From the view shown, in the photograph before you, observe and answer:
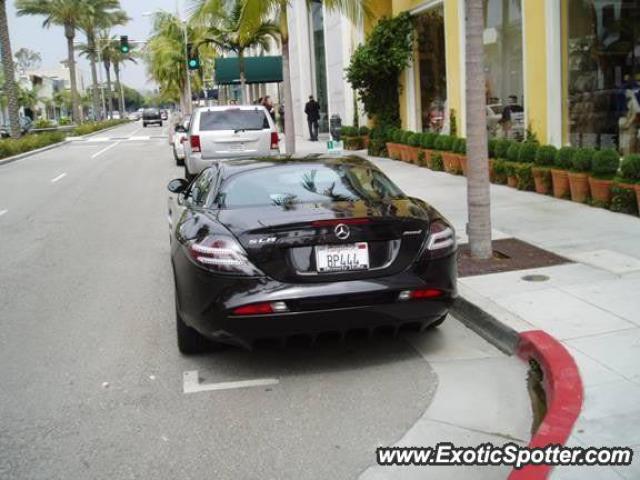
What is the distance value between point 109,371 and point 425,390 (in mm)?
2284

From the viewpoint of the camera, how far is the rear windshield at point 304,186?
5.75m

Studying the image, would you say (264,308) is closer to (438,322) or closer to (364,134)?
(438,322)

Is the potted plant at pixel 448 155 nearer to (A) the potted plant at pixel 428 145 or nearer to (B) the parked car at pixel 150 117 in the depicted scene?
(A) the potted plant at pixel 428 145

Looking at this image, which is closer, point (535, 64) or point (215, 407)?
point (215, 407)

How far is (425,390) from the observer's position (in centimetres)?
499

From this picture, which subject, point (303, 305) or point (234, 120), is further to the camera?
point (234, 120)

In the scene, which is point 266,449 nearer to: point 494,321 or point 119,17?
point 494,321

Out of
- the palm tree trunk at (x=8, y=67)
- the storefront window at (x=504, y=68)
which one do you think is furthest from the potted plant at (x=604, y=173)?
the palm tree trunk at (x=8, y=67)

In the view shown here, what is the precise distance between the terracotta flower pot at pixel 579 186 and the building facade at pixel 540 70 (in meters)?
1.13

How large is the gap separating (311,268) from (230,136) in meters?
11.5

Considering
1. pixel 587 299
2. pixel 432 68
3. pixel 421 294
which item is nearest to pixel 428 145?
pixel 432 68

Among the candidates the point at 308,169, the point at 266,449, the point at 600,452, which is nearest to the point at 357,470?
the point at 266,449

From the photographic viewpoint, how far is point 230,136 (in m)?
16.2

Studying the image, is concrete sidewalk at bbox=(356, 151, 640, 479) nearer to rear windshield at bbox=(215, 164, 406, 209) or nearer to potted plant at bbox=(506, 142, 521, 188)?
potted plant at bbox=(506, 142, 521, 188)
